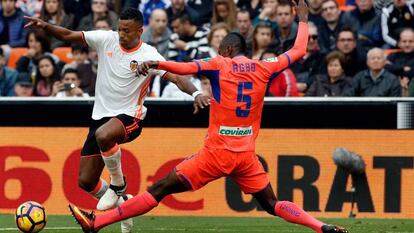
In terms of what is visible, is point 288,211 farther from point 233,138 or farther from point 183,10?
point 183,10

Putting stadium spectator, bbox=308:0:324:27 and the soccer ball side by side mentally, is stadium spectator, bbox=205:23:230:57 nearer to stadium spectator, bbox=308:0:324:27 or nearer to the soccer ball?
stadium spectator, bbox=308:0:324:27

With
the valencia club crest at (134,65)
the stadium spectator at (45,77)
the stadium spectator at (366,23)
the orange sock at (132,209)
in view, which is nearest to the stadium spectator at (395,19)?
the stadium spectator at (366,23)

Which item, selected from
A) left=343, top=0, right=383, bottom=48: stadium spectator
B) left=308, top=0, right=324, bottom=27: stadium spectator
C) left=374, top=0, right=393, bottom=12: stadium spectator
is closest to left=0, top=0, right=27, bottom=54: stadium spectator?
left=308, top=0, right=324, bottom=27: stadium spectator

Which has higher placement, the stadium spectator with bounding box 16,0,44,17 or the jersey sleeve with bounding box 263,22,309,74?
the stadium spectator with bounding box 16,0,44,17

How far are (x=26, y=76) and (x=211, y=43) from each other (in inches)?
117

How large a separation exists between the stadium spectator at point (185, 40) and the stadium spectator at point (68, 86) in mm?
1711

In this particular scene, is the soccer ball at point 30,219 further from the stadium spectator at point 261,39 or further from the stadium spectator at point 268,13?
the stadium spectator at point 268,13

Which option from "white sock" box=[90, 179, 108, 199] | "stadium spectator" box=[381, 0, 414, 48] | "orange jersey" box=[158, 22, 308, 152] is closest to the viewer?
"orange jersey" box=[158, 22, 308, 152]

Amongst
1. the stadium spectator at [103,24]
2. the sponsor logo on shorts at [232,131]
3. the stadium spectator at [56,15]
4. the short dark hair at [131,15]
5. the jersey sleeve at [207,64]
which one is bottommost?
the sponsor logo on shorts at [232,131]

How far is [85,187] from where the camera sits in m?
12.6

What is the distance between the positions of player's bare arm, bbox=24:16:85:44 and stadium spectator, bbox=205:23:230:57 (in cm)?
483

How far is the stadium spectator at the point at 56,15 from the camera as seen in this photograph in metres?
19.0

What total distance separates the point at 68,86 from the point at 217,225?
3829 millimetres

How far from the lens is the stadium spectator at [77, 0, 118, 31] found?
1873cm
